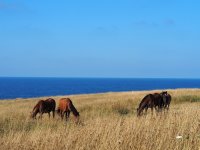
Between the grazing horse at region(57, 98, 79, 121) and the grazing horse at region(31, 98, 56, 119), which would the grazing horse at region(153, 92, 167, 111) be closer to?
the grazing horse at region(57, 98, 79, 121)

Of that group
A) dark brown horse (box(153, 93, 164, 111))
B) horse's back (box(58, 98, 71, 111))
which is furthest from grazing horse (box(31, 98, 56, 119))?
dark brown horse (box(153, 93, 164, 111))

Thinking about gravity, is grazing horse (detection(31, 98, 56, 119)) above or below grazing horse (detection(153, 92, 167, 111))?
below

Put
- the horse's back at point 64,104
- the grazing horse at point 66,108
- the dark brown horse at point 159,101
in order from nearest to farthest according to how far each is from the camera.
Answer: the grazing horse at point 66,108
the horse's back at point 64,104
the dark brown horse at point 159,101

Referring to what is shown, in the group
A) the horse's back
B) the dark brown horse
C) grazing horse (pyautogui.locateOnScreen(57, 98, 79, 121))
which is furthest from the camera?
the dark brown horse

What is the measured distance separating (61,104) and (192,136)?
14.8m

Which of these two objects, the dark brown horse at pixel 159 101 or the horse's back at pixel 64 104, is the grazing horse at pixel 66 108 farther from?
the dark brown horse at pixel 159 101

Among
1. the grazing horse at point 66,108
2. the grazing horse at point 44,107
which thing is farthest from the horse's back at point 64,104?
the grazing horse at point 44,107

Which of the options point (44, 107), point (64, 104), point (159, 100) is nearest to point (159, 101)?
point (159, 100)

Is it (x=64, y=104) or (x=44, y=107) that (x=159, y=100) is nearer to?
(x=64, y=104)

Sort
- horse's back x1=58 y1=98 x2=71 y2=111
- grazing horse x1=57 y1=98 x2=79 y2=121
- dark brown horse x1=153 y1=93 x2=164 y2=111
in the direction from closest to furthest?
grazing horse x1=57 y1=98 x2=79 y2=121 < horse's back x1=58 y1=98 x2=71 y2=111 < dark brown horse x1=153 y1=93 x2=164 y2=111

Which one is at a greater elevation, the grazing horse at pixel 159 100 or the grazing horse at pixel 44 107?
the grazing horse at pixel 159 100

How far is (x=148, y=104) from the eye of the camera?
77.1ft

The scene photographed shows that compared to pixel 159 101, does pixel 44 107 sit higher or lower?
lower

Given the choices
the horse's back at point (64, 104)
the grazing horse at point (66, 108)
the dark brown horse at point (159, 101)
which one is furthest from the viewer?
the dark brown horse at point (159, 101)
